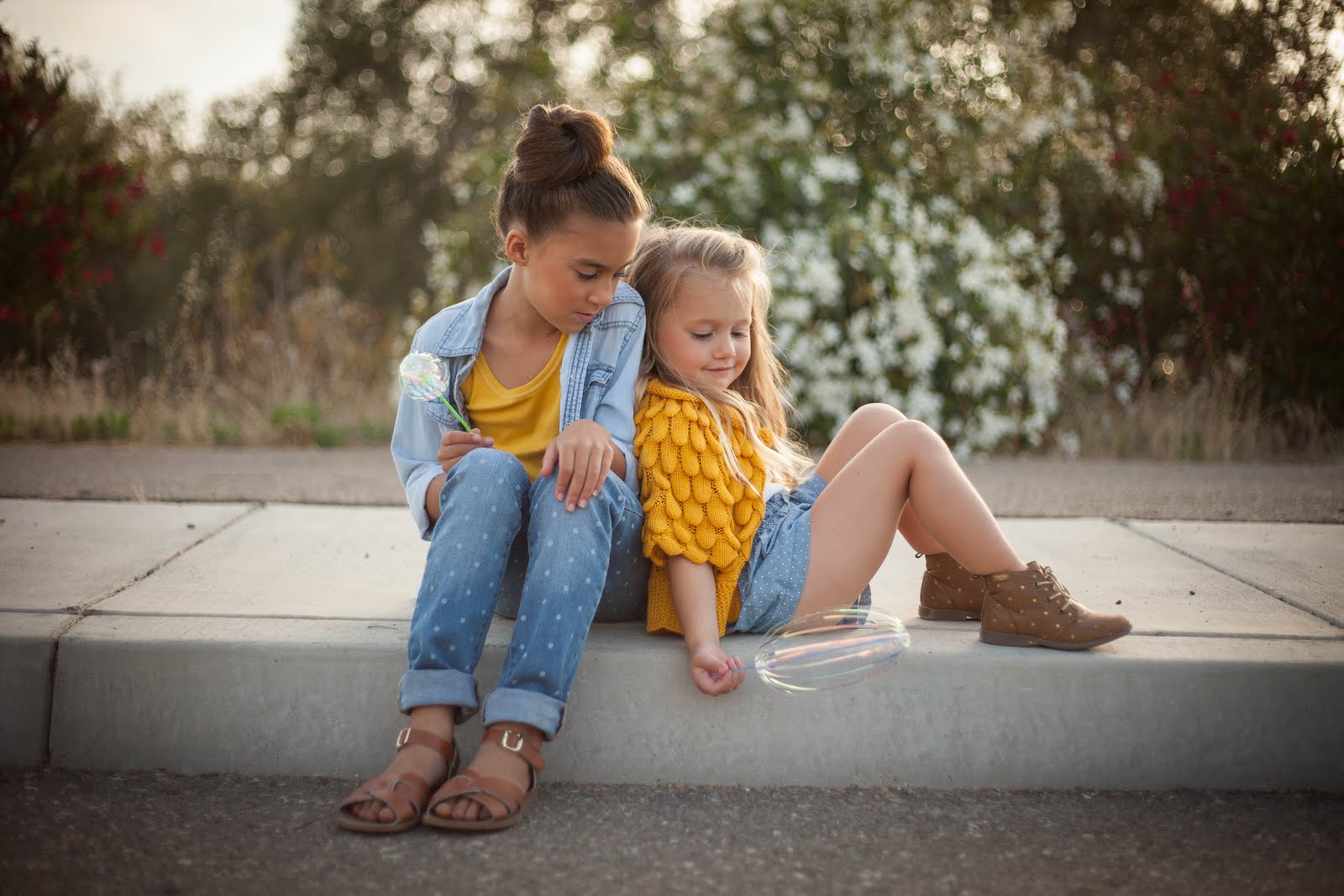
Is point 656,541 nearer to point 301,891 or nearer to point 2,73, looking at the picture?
point 301,891

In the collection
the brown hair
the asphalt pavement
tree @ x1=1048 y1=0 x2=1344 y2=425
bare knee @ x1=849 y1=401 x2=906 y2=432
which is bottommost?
the asphalt pavement

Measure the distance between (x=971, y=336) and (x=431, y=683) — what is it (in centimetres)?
423

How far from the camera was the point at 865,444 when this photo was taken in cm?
251

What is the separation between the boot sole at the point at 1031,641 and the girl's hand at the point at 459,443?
103 centimetres

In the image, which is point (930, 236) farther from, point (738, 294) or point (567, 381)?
Result: point (567, 381)

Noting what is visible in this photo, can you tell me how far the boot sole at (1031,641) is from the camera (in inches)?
86.0

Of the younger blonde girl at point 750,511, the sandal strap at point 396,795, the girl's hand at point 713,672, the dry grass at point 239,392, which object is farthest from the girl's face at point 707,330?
the dry grass at point 239,392

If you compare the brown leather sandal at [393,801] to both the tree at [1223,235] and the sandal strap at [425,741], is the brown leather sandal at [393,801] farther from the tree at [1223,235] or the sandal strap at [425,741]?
the tree at [1223,235]

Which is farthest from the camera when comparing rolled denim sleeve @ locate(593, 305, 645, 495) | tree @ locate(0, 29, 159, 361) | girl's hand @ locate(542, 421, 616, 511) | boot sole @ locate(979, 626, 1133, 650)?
tree @ locate(0, 29, 159, 361)

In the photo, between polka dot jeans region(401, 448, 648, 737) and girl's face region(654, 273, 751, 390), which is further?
girl's face region(654, 273, 751, 390)

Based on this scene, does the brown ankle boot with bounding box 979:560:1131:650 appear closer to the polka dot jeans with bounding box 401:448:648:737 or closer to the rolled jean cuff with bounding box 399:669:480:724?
the polka dot jeans with bounding box 401:448:648:737

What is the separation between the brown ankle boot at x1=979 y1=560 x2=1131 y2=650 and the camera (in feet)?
7.17

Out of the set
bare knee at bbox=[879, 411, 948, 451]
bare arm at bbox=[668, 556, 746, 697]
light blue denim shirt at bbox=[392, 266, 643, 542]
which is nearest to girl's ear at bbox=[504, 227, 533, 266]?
light blue denim shirt at bbox=[392, 266, 643, 542]

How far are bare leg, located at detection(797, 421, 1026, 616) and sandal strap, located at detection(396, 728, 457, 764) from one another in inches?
29.1
